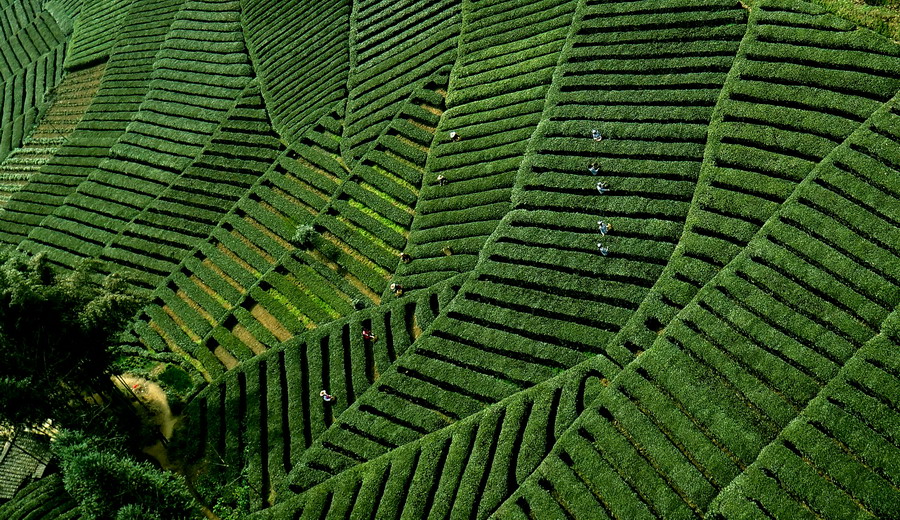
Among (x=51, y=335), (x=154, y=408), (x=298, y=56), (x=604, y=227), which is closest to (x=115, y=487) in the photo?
(x=51, y=335)

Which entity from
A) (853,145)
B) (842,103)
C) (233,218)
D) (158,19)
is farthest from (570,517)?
(158,19)

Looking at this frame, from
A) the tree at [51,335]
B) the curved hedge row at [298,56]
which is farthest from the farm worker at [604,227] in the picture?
the curved hedge row at [298,56]

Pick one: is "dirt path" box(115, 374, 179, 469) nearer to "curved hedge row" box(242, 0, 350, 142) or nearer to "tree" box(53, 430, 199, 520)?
"tree" box(53, 430, 199, 520)

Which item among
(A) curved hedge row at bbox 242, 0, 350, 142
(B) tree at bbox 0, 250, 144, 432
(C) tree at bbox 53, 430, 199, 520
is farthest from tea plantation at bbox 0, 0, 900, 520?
(B) tree at bbox 0, 250, 144, 432

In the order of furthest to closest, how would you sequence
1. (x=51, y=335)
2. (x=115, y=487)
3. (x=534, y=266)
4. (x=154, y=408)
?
1. (x=154, y=408)
2. (x=534, y=266)
3. (x=51, y=335)
4. (x=115, y=487)

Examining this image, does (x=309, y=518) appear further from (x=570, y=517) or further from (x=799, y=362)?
(x=799, y=362)

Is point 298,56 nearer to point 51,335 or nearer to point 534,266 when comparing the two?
point 534,266
